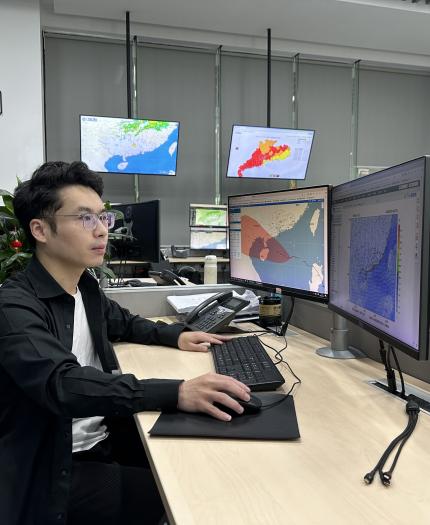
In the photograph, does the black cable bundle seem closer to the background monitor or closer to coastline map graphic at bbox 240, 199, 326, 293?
coastline map graphic at bbox 240, 199, 326, 293

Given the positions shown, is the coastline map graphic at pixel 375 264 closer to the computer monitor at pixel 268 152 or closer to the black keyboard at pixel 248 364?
Result: the black keyboard at pixel 248 364

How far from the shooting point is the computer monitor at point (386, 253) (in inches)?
34.0

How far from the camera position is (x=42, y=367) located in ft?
3.04

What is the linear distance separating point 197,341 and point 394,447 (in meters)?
0.74

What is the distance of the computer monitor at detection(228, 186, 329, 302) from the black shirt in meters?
0.69

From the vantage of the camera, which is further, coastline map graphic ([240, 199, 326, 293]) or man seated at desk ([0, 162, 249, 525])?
coastline map graphic ([240, 199, 326, 293])

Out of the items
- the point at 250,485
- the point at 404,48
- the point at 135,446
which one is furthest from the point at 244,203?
the point at 404,48

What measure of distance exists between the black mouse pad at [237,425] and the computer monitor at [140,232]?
1.47m

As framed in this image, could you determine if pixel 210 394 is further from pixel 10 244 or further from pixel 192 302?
pixel 10 244

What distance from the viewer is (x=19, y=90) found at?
4082 mm

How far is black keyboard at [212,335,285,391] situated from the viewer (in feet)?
3.55

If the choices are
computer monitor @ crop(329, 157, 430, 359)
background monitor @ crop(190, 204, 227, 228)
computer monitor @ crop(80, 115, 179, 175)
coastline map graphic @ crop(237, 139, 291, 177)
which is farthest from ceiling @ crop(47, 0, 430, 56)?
computer monitor @ crop(329, 157, 430, 359)

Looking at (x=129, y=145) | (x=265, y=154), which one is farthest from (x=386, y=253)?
(x=265, y=154)

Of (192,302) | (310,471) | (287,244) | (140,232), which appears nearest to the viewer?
(310,471)
